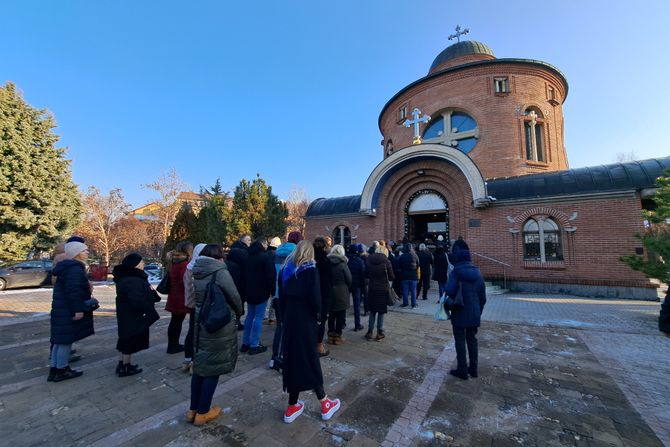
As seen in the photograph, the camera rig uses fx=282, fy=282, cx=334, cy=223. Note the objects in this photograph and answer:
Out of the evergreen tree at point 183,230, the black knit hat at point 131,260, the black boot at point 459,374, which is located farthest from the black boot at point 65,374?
the evergreen tree at point 183,230

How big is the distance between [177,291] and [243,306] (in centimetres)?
207

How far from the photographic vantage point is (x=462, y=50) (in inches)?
771

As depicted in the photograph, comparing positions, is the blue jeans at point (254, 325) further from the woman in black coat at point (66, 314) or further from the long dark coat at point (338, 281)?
the woman in black coat at point (66, 314)

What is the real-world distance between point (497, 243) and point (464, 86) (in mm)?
10075

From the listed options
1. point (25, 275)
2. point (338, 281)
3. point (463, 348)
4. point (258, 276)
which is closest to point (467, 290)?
point (463, 348)

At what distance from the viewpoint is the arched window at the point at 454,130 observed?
54.0 feet

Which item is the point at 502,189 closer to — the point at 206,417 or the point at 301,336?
the point at 301,336

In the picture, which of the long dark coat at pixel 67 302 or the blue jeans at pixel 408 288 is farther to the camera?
the blue jeans at pixel 408 288

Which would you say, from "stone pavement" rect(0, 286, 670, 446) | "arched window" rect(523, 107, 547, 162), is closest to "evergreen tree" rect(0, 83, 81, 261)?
"stone pavement" rect(0, 286, 670, 446)

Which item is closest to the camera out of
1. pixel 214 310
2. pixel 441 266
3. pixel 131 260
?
pixel 214 310

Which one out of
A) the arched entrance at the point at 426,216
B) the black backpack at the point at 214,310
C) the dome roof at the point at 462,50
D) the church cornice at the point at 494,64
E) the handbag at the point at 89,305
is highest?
the dome roof at the point at 462,50

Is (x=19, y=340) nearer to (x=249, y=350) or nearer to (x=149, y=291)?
(x=149, y=291)

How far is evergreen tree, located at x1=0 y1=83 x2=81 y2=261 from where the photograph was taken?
948 cm

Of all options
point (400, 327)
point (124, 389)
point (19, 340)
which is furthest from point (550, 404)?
point (19, 340)
